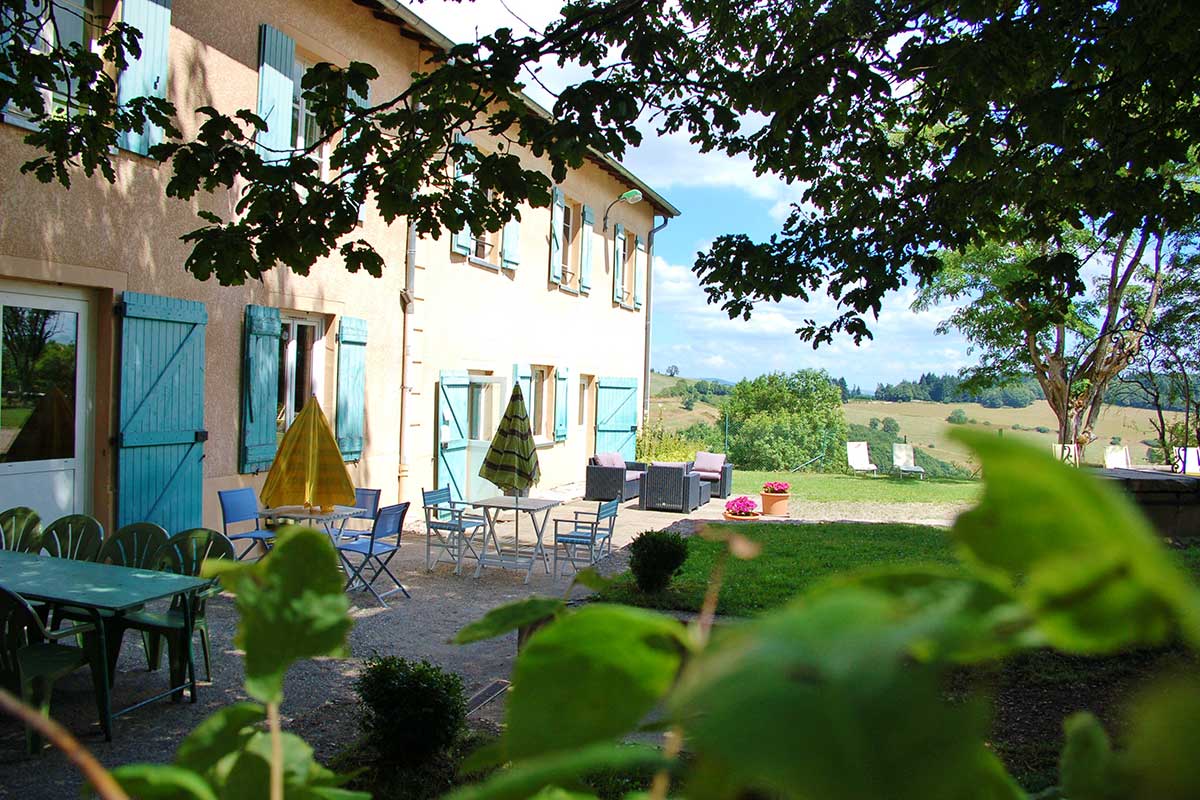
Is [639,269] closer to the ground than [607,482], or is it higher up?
higher up

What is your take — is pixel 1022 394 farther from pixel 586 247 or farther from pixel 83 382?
pixel 83 382

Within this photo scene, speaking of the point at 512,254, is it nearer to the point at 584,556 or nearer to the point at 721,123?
the point at 584,556

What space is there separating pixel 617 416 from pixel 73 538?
13.3m

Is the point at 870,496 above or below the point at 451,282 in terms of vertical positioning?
below

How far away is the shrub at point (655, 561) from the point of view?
7.88 m

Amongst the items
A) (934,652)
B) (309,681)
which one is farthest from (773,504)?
(934,652)

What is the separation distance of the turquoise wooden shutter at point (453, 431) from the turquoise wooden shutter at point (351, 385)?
1754 millimetres

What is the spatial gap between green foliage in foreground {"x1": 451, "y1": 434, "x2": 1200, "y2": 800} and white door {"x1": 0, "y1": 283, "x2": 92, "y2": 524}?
7.71 m

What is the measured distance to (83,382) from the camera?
722 cm

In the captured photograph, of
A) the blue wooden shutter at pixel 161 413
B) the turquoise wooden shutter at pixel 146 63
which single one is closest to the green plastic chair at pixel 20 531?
the blue wooden shutter at pixel 161 413

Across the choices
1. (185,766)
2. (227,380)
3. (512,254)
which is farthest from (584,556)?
(185,766)

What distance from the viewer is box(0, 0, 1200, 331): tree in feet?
14.2

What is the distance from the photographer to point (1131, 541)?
0.59 ft

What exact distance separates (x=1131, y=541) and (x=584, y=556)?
33.9 feet
